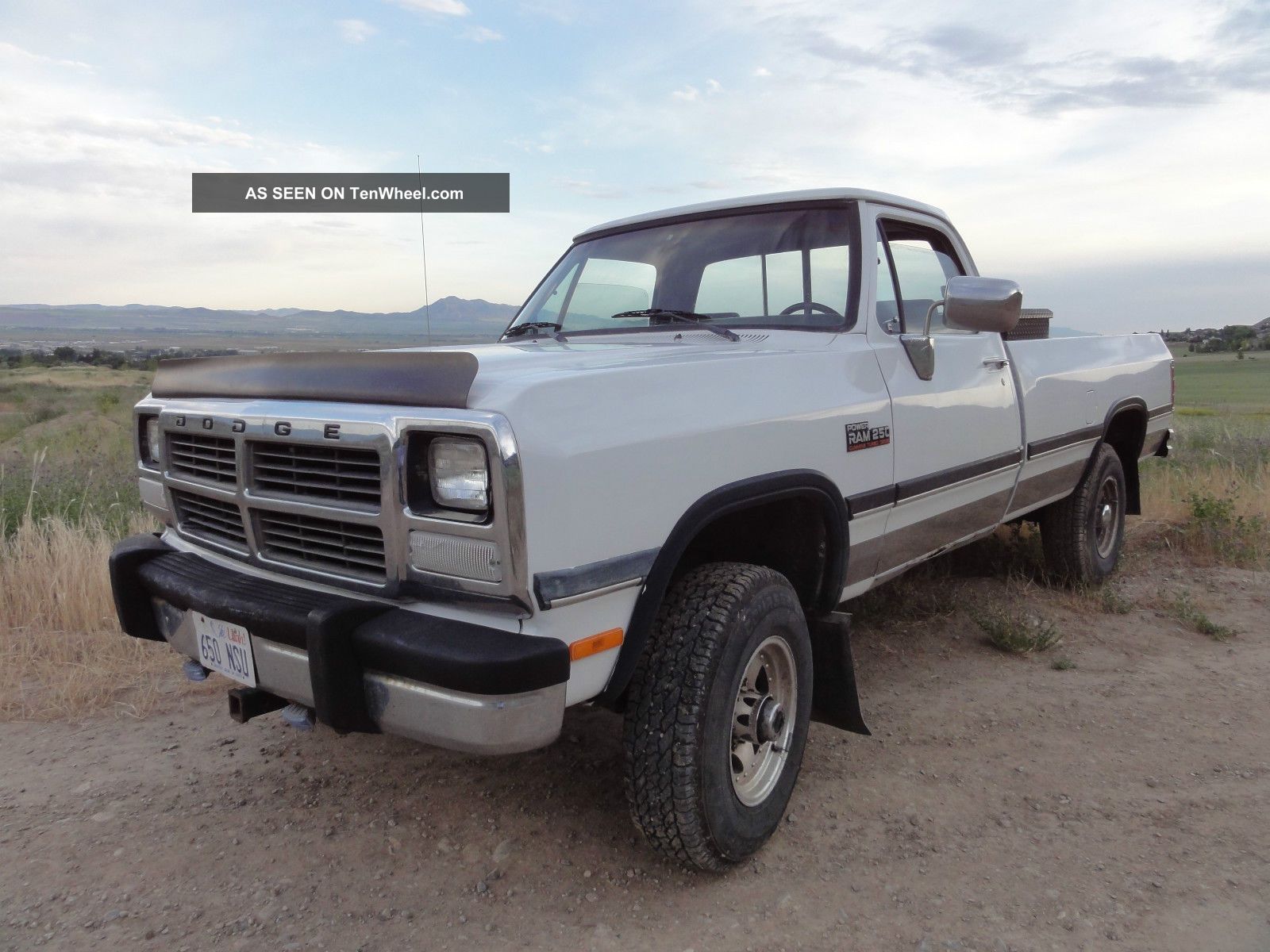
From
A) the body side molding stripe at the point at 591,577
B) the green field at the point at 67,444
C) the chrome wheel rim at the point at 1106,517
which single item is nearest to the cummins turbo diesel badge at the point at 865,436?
the body side molding stripe at the point at 591,577

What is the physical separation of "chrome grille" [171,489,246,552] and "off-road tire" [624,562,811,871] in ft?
3.91

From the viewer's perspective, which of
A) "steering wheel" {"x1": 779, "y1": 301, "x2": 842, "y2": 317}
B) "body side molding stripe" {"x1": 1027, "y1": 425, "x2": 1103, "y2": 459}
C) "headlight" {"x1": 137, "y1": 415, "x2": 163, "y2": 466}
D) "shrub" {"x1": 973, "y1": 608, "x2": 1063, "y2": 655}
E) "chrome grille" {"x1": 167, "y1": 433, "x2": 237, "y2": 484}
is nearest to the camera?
"chrome grille" {"x1": 167, "y1": 433, "x2": 237, "y2": 484}

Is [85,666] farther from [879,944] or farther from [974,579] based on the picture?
[974,579]

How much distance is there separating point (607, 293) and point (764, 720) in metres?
1.95

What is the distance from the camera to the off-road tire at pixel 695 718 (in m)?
2.30

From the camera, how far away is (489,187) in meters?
4.66

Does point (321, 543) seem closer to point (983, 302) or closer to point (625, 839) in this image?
point (625, 839)

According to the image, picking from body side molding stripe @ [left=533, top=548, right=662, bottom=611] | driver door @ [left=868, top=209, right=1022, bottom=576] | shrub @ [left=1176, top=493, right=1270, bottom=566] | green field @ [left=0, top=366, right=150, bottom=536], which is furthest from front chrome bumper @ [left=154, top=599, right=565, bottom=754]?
shrub @ [left=1176, top=493, right=1270, bottom=566]

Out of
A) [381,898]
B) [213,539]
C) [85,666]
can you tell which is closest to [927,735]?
[381,898]

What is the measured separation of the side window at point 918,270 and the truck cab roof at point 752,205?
3.9 inches

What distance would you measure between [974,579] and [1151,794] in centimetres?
265

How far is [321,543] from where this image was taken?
232cm

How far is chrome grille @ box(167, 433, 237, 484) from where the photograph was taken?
101 inches

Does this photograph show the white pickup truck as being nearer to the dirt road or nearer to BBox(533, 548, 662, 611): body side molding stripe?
BBox(533, 548, 662, 611): body side molding stripe
